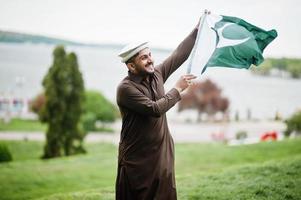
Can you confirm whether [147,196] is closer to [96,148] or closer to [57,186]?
[57,186]

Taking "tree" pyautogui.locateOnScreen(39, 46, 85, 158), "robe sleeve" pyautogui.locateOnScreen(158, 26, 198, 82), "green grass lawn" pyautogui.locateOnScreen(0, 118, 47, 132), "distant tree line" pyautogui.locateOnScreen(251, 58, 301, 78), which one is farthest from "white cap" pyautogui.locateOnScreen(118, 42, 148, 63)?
"green grass lawn" pyautogui.locateOnScreen(0, 118, 47, 132)

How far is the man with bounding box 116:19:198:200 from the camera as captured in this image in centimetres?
346

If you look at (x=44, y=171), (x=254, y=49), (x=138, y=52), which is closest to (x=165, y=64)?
(x=138, y=52)

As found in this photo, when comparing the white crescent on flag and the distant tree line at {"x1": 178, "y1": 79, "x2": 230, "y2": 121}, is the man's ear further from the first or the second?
the distant tree line at {"x1": 178, "y1": 79, "x2": 230, "y2": 121}

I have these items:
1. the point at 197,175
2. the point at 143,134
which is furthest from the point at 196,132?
the point at 143,134

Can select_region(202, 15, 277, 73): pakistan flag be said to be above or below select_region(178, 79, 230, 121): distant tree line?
above

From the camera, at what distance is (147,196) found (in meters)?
3.60

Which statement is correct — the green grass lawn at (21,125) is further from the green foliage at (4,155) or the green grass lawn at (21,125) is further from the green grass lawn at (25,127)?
the green foliage at (4,155)

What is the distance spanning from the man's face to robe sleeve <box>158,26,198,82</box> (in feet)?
1.15

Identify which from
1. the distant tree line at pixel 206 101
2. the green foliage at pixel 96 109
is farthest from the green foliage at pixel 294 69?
the distant tree line at pixel 206 101

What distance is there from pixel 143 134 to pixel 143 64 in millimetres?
551

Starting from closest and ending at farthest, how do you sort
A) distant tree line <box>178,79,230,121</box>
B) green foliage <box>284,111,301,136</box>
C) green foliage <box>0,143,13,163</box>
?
1. green foliage <box>0,143,13,163</box>
2. green foliage <box>284,111,301,136</box>
3. distant tree line <box>178,79,230,121</box>

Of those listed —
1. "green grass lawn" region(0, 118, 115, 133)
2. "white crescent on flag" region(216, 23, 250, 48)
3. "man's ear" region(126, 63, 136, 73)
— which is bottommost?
"green grass lawn" region(0, 118, 115, 133)

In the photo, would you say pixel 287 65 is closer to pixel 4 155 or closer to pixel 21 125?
pixel 4 155
